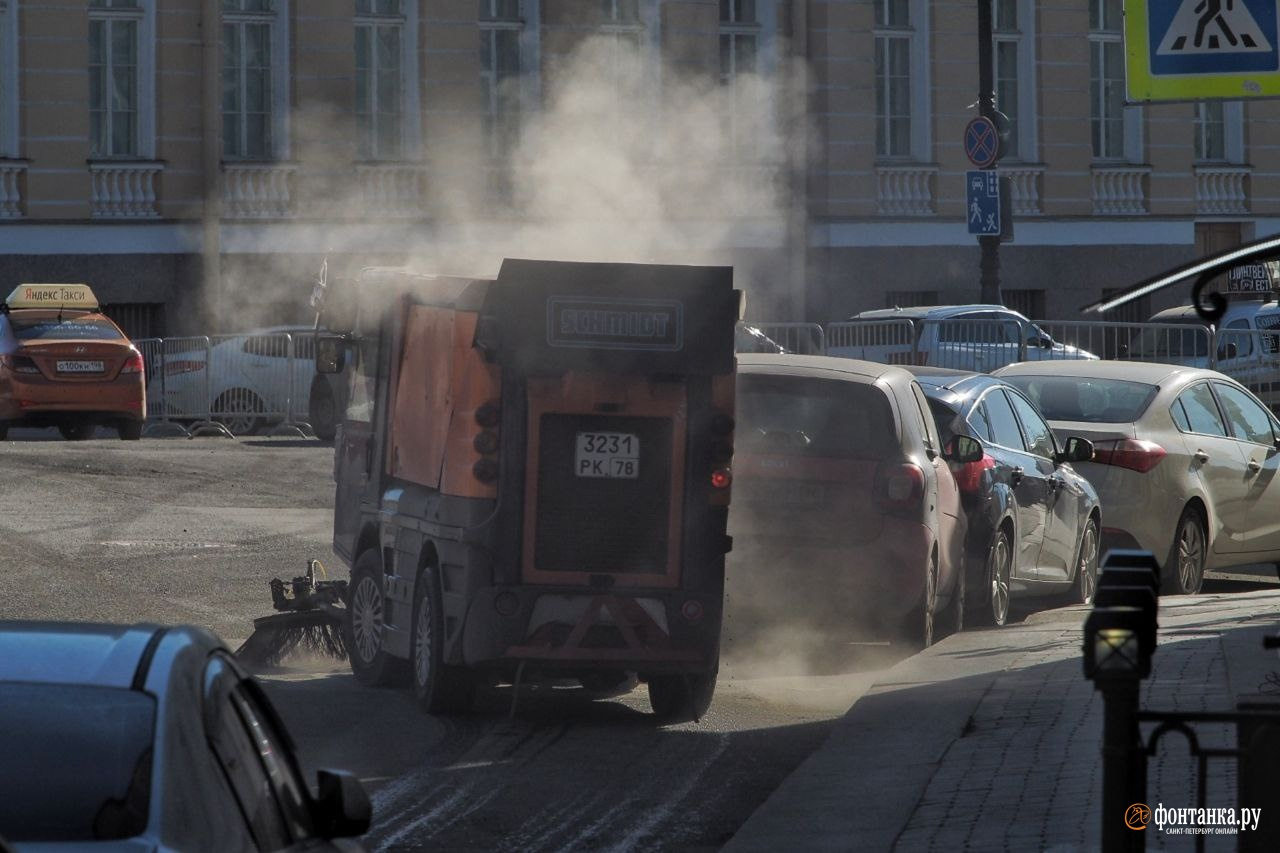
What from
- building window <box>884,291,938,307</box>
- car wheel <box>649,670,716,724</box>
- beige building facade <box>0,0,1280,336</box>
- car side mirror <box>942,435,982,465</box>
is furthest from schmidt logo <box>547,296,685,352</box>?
building window <box>884,291,938,307</box>

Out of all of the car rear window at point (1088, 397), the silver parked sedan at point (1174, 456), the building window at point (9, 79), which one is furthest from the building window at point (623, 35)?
the silver parked sedan at point (1174, 456)

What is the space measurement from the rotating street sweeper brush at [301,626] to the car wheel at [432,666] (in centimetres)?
149

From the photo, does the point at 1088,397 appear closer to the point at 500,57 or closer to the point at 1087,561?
the point at 1087,561

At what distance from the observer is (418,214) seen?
108 feet

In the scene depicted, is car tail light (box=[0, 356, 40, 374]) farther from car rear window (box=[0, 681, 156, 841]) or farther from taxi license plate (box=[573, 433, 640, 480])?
car rear window (box=[0, 681, 156, 841])

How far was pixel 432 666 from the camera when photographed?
10.3 m

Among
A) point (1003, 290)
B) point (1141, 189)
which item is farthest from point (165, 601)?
point (1141, 189)

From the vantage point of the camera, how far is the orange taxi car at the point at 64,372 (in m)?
24.5

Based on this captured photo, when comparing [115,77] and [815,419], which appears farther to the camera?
[115,77]

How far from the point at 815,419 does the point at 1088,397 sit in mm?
4488

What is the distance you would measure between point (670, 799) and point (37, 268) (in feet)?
78.2

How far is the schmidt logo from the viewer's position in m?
10.1

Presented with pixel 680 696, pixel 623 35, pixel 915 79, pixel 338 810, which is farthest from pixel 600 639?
pixel 915 79

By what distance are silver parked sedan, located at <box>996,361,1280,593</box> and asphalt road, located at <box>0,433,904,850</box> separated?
312cm
